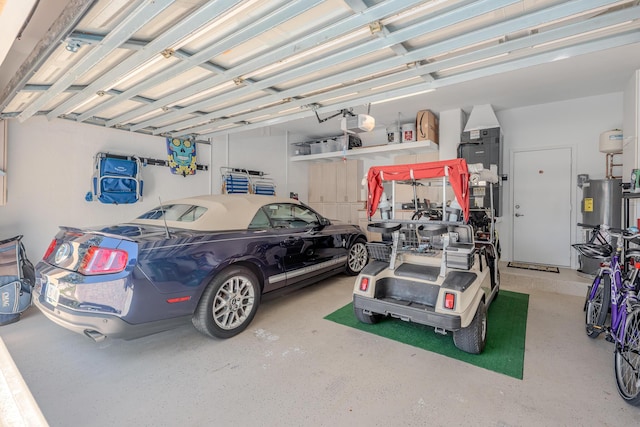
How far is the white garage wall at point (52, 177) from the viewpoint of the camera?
372 cm

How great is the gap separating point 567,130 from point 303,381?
241 inches

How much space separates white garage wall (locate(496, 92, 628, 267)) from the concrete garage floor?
10.5ft

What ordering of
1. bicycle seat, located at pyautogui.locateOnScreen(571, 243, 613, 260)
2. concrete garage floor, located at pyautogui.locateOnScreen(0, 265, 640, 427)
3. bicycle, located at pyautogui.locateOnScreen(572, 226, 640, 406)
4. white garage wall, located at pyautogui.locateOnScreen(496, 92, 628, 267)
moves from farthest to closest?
1. white garage wall, located at pyautogui.locateOnScreen(496, 92, 628, 267)
2. bicycle seat, located at pyautogui.locateOnScreen(571, 243, 613, 260)
3. bicycle, located at pyautogui.locateOnScreen(572, 226, 640, 406)
4. concrete garage floor, located at pyautogui.locateOnScreen(0, 265, 640, 427)

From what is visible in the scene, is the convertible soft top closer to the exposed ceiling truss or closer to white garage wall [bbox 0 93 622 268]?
the exposed ceiling truss

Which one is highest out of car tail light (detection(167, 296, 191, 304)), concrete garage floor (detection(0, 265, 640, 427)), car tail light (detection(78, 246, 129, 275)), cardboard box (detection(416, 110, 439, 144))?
cardboard box (detection(416, 110, 439, 144))

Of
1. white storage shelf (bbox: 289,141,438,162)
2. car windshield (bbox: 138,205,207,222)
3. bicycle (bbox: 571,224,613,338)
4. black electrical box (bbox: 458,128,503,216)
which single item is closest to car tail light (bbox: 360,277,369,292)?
car windshield (bbox: 138,205,207,222)

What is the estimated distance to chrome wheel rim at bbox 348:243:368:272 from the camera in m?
4.68

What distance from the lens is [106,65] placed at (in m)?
2.64

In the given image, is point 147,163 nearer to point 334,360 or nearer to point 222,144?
point 222,144

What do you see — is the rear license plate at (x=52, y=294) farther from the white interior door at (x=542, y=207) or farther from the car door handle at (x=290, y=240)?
the white interior door at (x=542, y=207)

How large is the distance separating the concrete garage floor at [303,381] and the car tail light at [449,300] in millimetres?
476

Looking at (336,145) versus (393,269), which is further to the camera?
(336,145)

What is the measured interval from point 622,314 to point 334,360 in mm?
2186

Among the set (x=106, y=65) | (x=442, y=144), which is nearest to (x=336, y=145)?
(x=442, y=144)
